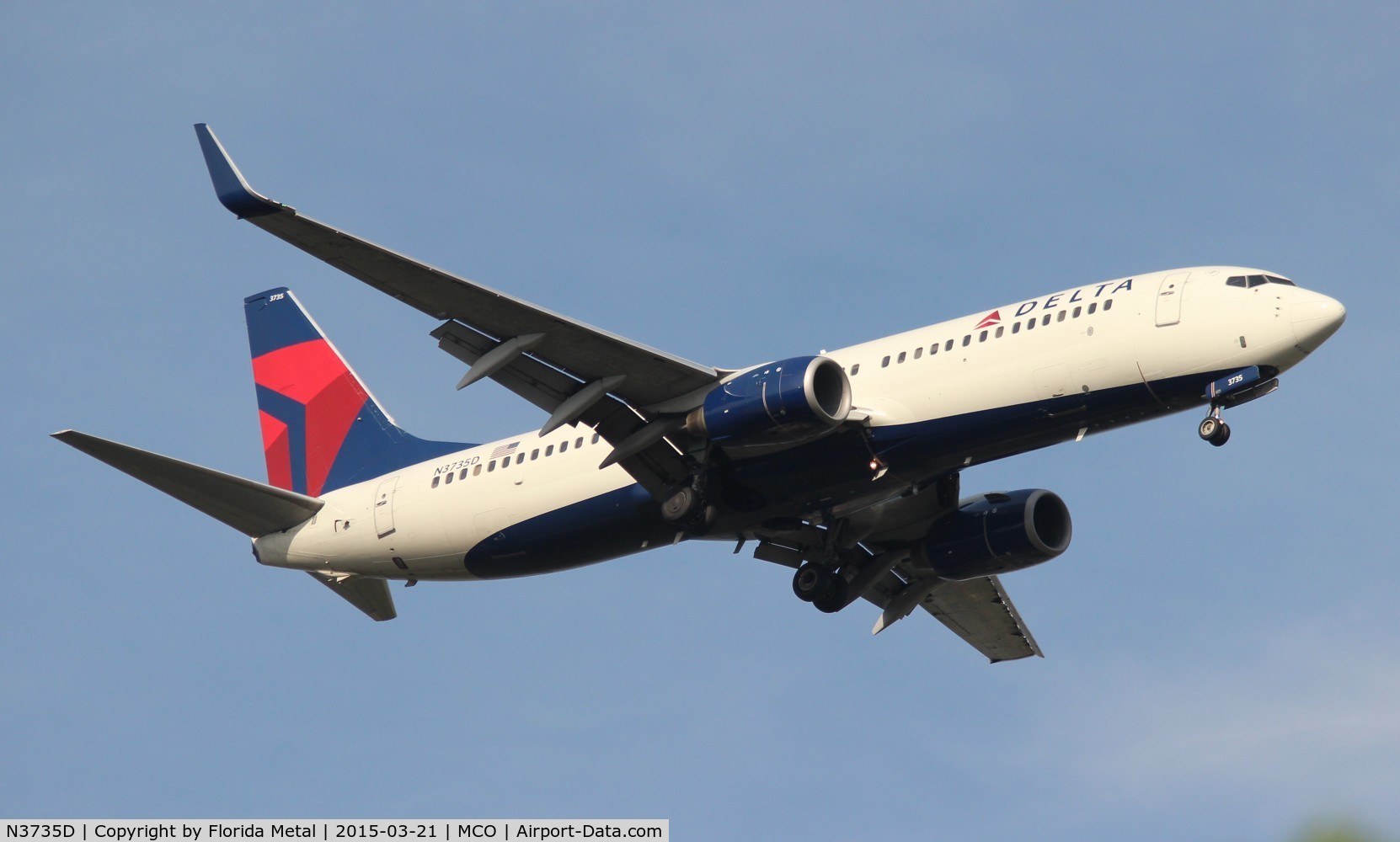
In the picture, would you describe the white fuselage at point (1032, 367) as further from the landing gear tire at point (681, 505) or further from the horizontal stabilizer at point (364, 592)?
the horizontal stabilizer at point (364, 592)

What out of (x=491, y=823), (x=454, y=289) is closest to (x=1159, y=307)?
(x=454, y=289)

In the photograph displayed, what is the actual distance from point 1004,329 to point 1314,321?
18.2 feet

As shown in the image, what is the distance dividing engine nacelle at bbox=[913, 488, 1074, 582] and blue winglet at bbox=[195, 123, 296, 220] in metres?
16.4

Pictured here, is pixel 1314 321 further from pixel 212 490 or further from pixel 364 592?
pixel 212 490

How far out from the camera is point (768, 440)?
3180 centimetres

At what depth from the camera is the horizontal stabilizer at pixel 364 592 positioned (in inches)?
1510

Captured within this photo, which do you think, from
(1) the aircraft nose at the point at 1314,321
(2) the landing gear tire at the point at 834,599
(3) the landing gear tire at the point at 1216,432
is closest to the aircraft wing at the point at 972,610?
(2) the landing gear tire at the point at 834,599

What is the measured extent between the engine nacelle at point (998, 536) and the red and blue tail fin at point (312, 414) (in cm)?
1111

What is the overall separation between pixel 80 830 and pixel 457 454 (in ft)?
39.0

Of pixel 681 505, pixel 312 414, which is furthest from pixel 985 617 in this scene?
pixel 312 414

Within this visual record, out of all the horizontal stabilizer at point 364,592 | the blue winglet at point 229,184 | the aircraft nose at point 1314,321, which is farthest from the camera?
the horizontal stabilizer at point 364,592

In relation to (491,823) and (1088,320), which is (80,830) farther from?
(1088,320)

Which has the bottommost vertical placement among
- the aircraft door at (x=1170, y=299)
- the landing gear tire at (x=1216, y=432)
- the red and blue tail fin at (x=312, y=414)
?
the landing gear tire at (x=1216, y=432)

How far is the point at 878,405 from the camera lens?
3259cm
